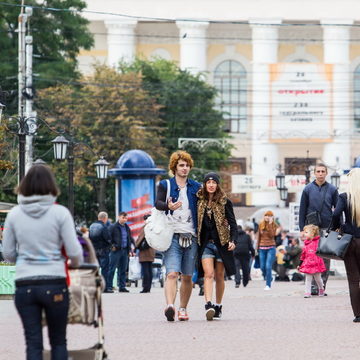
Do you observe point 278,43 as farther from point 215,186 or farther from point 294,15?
point 215,186

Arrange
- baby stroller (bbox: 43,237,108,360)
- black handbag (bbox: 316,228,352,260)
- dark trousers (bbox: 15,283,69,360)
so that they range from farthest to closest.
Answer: black handbag (bbox: 316,228,352,260) → baby stroller (bbox: 43,237,108,360) → dark trousers (bbox: 15,283,69,360)

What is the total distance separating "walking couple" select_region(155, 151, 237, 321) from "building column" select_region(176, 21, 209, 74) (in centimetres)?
7353

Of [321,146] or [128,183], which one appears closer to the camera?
[128,183]

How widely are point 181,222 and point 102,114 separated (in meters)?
43.3

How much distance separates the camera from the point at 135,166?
3781cm

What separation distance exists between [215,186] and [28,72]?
110 ft

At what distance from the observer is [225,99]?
89.3 metres

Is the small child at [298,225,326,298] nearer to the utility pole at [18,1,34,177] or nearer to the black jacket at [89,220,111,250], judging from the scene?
the black jacket at [89,220,111,250]

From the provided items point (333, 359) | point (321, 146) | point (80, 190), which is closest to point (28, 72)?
point (80, 190)

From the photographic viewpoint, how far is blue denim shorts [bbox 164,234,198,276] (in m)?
14.9

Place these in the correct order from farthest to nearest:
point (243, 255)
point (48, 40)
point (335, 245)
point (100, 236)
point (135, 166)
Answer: point (48, 40) → point (135, 166) → point (243, 255) → point (100, 236) → point (335, 245)

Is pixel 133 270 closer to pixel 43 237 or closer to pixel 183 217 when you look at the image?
pixel 183 217

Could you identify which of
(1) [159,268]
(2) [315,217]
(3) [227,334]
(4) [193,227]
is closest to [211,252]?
(4) [193,227]

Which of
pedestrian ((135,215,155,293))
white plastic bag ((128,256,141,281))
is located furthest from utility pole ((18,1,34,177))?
pedestrian ((135,215,155,293))
